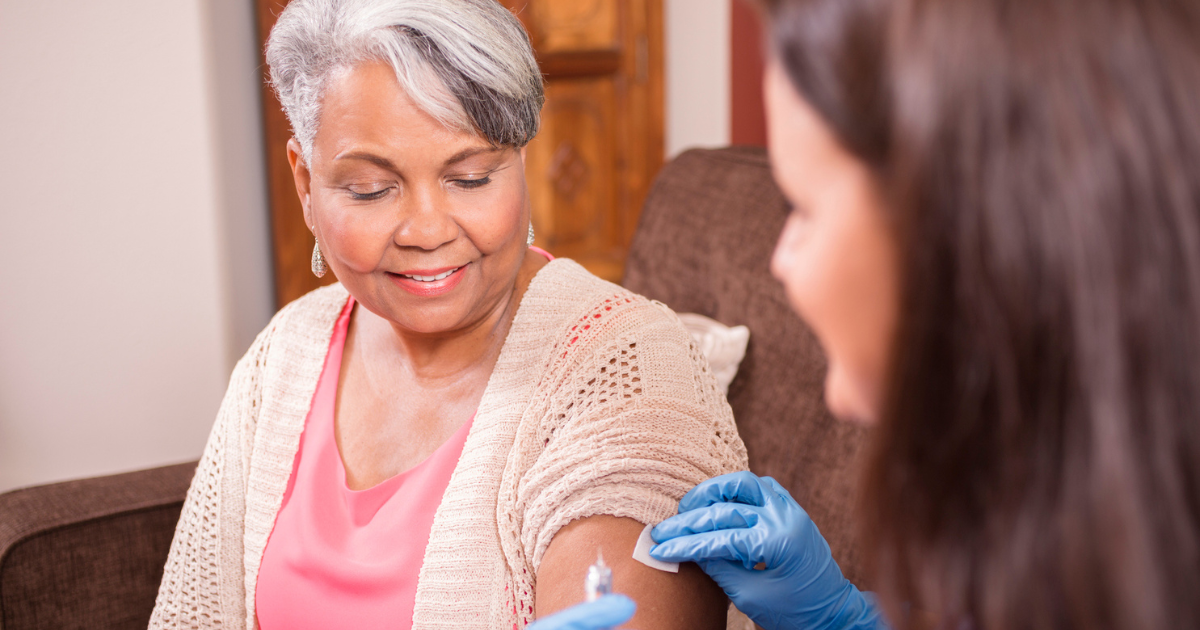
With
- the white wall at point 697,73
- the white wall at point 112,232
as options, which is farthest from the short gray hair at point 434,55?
the white wall at point 697,73

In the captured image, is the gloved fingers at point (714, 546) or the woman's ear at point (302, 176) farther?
the woman's ear at point (302, 176)

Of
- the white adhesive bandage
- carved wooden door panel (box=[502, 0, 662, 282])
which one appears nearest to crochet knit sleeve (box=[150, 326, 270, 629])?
the white adhesive bandage

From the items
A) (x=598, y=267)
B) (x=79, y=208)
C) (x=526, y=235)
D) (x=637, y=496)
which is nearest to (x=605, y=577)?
(x=637, y=496)

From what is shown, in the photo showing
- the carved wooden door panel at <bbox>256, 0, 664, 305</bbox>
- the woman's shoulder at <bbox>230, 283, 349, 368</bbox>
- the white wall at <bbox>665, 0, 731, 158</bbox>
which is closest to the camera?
the woman's shoulder at <bbox>230, 283, 349, 368</bbox>

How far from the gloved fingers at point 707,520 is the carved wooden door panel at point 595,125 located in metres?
2.28

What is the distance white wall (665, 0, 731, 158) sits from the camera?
329 centimetres

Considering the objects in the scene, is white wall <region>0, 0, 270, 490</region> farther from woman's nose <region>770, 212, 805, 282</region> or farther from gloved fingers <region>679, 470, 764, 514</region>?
woman's nose <region>770, 212, 805, 282</region>

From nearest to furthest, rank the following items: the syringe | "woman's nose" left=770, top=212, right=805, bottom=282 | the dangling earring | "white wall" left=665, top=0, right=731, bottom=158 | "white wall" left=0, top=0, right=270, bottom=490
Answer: "woman's nose" left=770, top=212, right=805, bottom=282, the syringe, the dangling earring, "white wall" left=0, top=0, right=270, bottom=490, "white wall" left=665, top=0, right=731, bottom=158

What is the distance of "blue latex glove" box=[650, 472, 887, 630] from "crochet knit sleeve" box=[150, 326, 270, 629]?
0.69 metres

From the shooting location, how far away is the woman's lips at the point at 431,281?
42.1 inches

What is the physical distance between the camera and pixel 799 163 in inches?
19.2

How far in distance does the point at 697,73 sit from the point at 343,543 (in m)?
2.62

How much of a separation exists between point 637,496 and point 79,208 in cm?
160

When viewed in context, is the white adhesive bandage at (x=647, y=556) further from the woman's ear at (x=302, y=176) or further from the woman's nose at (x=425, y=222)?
the woman's ear at (x=302, y=176)
